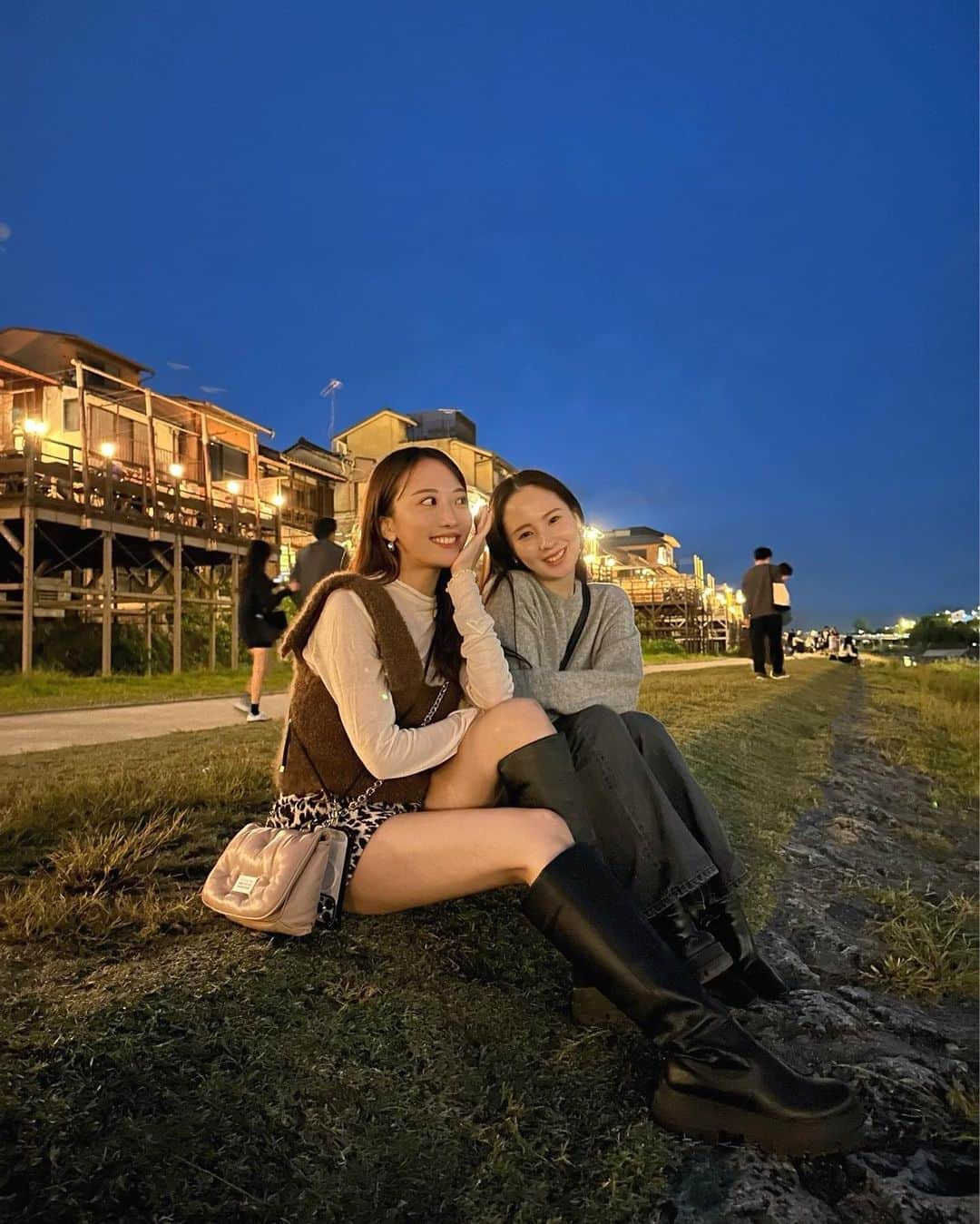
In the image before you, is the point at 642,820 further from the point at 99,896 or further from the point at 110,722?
the point at 110,722

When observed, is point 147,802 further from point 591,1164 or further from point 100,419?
point 100,419

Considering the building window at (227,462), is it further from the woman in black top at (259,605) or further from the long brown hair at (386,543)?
the long brown hair at (386,543)

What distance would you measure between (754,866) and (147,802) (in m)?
2.77

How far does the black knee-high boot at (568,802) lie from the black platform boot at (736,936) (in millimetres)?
171

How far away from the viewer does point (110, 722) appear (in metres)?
8.18

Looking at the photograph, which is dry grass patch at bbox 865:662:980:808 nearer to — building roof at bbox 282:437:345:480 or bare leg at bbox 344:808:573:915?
bare leg at bbox 344:808:573:915

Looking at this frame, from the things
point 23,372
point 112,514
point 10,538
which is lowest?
point 10,538

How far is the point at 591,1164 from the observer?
1.86 m

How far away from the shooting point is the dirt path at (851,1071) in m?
1.80

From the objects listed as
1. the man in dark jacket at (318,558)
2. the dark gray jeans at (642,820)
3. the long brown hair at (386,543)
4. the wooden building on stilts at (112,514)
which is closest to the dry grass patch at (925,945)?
the dark gray jeans at (642,820)

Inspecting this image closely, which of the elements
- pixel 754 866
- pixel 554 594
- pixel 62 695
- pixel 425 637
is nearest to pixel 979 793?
pixel 754 866

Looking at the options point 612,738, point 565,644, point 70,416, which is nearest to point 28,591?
point 70,416

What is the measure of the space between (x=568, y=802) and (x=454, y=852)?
0.34m

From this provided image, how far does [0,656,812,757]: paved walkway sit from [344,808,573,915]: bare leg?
4.57 meters
